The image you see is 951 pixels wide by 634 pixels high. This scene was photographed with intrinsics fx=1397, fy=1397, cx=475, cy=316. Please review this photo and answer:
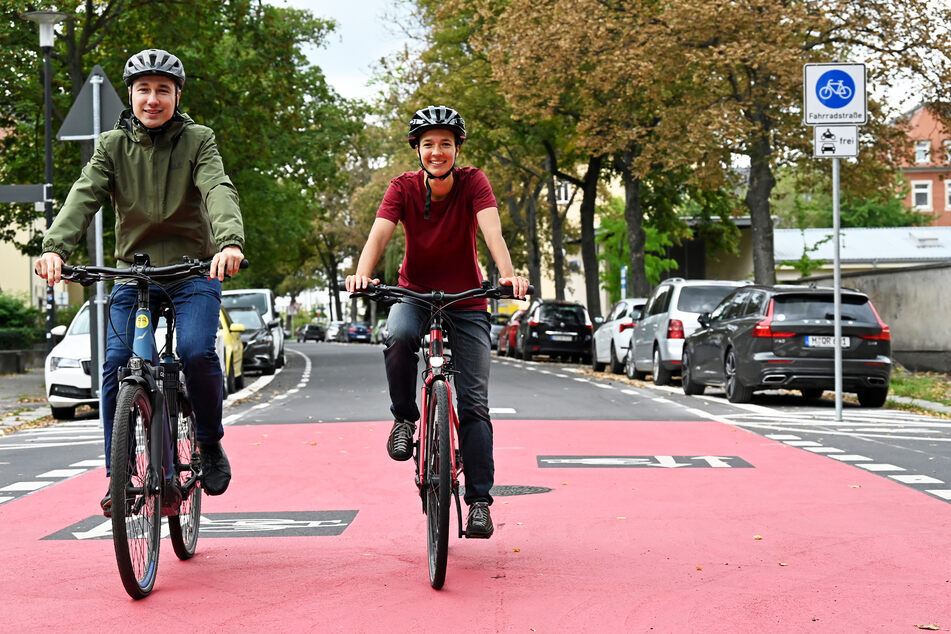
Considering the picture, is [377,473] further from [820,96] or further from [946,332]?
[946,332]

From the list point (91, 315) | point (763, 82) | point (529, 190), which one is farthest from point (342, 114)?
point (91, 315)

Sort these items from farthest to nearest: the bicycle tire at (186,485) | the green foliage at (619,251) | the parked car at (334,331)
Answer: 1. the parked car at (334,331)
2. the green foliage at (619,251)
3. the bicycle tire at (186,485)

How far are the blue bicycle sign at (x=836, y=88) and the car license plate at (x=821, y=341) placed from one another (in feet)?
10.5

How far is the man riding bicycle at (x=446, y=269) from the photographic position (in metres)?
6.08

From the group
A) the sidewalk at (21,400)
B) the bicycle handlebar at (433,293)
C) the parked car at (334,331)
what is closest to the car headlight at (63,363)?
the sidewalk at (21,400)

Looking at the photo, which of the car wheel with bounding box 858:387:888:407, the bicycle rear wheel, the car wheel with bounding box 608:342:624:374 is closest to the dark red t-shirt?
the bicycle rear wheel

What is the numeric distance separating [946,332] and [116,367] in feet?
69.2

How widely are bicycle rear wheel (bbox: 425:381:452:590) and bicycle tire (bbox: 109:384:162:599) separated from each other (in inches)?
42.9

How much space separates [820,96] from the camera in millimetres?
14641

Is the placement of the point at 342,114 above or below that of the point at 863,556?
above

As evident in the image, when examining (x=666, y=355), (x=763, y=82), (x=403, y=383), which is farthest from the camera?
(x=763, y=82)

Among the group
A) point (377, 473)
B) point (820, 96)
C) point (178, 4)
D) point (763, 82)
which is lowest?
point (377, 473)

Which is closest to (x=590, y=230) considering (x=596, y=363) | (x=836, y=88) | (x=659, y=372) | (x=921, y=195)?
(x=596, y=363)

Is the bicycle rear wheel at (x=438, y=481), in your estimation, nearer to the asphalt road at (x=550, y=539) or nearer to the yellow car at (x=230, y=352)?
the asphalt road at (x=550, y=539)
